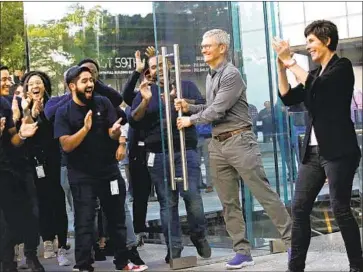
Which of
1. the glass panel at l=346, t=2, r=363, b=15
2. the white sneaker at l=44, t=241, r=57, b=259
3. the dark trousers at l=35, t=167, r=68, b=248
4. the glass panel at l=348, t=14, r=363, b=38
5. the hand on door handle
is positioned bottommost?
the white sneaker at l=44, t=241, r=57, b=259

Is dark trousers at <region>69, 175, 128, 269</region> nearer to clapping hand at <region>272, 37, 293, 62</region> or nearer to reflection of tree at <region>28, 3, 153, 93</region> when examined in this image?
clapping hand at <region>272, 37, 293, 62</region>

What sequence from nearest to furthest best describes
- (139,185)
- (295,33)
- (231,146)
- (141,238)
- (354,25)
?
(231,146) < (139,185) < (141,238) < (354,25) < (295,33)

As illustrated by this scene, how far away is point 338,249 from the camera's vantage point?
20.1 feet

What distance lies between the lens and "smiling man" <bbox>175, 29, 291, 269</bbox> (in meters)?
5.32

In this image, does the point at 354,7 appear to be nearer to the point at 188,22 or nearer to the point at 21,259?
the point at 188,22

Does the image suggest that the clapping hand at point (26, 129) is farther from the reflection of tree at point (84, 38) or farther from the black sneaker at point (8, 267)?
the reflection of tree at point (84, 38)

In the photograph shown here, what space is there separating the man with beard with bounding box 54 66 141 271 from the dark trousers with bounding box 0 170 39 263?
484mm

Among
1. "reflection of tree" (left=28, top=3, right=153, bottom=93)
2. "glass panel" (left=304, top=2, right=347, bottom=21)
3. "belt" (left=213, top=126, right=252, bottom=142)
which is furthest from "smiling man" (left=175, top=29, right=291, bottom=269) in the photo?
"glass panel" (left=304, top=2, right=347, bottom=21)

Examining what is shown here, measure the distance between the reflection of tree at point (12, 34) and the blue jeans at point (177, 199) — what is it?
Answer: 2.54 m

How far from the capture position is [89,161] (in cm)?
557

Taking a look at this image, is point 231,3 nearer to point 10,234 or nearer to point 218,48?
point 218,48

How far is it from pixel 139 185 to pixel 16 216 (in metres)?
1.46

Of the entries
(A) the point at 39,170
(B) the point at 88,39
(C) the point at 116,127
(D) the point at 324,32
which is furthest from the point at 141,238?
(D) the point at 324,32

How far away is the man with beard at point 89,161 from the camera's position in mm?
5543
